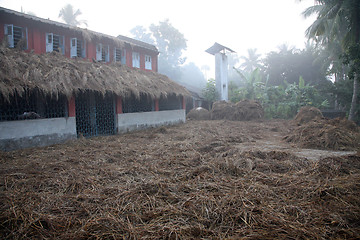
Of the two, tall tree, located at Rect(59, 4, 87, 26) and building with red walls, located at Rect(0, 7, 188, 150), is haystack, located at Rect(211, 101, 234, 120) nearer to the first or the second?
building with red walls, located at Rect(0, 7, 188, 150)

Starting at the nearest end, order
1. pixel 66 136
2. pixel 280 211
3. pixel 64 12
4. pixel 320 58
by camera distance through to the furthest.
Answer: pixel 280 211 → pixel 66 136 → pixel 320 58 → pixel 64 12

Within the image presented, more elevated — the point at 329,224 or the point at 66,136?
the point at 66,136

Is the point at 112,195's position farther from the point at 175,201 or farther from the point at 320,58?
the point at 320,58

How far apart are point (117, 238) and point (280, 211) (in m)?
1.86

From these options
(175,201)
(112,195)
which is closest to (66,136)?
(112,195)

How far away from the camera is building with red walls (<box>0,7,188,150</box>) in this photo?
666 cm

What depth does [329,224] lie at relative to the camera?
2258 millimetres

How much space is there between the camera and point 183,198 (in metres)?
2.93

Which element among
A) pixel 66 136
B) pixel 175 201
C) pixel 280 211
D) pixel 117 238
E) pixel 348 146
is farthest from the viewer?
pixel 66 136

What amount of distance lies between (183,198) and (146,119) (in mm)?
8405

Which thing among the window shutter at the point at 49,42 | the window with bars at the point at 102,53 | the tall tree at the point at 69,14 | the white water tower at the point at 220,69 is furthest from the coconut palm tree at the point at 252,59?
the window shutter at the point at 49,42

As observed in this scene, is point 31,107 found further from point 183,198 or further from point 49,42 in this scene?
point 183,198

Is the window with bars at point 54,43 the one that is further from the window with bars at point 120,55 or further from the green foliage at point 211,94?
the green foliage at point 211,94

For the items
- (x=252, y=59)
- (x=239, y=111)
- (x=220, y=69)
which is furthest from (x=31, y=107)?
(x=252, y=59)
